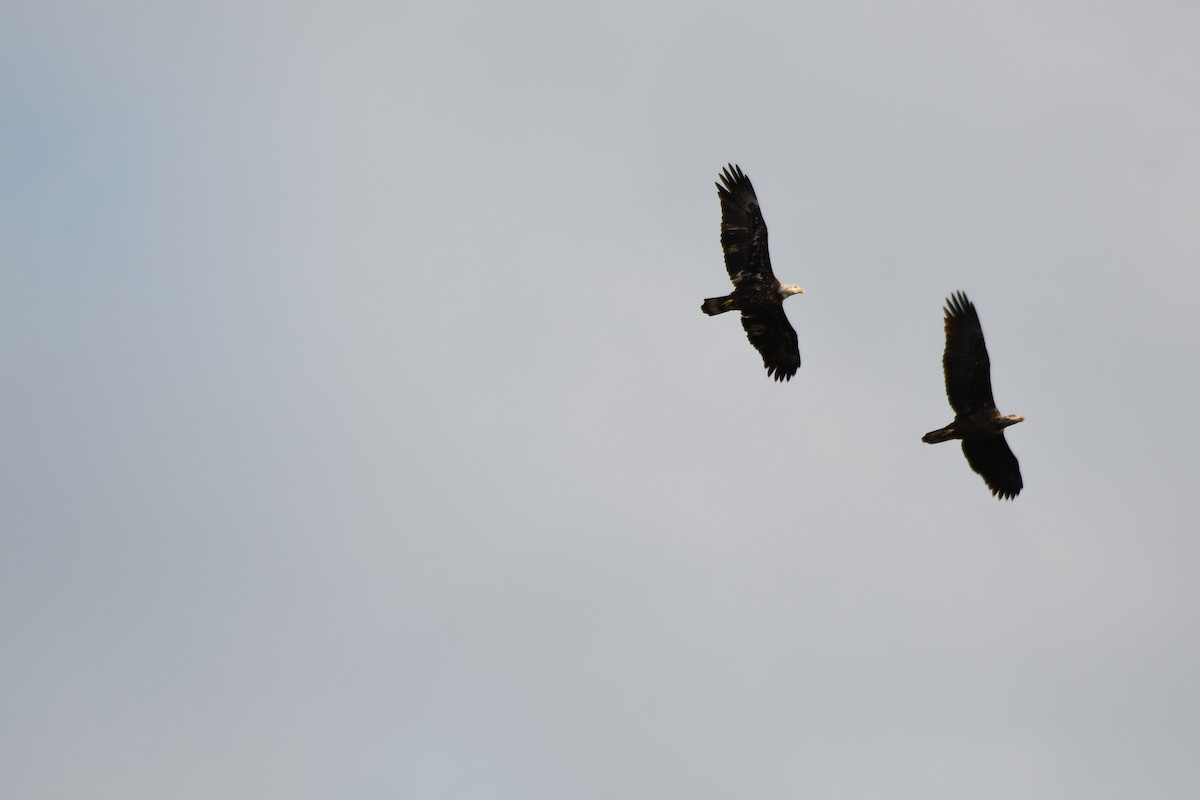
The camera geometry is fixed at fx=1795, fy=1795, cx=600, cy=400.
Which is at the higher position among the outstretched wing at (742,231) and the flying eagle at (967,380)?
the outstretched wing at (742,231)

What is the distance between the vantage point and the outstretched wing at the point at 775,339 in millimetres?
41938

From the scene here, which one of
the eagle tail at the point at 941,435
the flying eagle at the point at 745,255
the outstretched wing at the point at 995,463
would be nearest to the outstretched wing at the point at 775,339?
the flying eagle at the point at 745,255

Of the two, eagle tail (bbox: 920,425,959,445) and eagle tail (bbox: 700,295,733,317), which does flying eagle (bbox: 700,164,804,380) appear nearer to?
eagle tail (bbox: 700,295,733,317)

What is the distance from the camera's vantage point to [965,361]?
4050 cm

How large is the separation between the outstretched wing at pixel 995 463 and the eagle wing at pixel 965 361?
4.71 feet

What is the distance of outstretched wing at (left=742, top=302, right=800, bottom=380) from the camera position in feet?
138

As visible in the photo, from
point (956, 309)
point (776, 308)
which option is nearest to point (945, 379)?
point (956, 309)

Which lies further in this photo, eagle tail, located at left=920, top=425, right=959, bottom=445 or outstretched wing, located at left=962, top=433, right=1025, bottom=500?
outstretched wing, located at left=962, top=433, right=1025, bottom=500

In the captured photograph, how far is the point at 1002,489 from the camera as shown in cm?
4219

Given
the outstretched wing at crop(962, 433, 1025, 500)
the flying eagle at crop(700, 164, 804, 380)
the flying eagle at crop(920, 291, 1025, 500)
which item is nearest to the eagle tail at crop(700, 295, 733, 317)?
the flying eagle at crop(700, 164, 804, 380)

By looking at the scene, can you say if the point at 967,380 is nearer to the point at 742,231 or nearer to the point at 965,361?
the point at 965,361

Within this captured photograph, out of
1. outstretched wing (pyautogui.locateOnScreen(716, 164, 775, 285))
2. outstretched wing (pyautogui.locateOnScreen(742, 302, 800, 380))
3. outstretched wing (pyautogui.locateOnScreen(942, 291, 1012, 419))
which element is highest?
outstretched wing (pyautogui.locateOnScreen(716, 164, 775, 285))

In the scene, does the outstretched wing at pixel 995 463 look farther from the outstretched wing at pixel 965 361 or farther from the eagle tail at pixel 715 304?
the eagle tail at pixel 715 304

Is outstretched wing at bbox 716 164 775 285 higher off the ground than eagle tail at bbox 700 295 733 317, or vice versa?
outstretched wing at bbox 716 164 775 285
